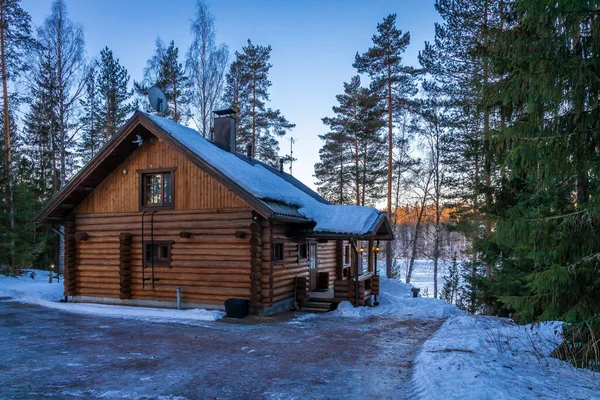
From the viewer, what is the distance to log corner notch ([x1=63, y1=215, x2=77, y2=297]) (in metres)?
15.2

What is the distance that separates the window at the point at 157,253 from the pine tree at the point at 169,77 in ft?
41.1

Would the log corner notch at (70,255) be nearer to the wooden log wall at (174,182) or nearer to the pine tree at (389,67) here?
the wooden log wall at (174,182)

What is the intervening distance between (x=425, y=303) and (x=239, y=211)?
7.99 meters

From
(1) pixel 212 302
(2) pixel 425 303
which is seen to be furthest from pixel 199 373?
(2) pixel 425 303

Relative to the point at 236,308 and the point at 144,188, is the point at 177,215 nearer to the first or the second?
the point at 144,188

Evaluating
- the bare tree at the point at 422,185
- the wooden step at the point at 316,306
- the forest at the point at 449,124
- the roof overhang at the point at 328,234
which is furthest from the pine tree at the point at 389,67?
the wooden step at the point at 316,306

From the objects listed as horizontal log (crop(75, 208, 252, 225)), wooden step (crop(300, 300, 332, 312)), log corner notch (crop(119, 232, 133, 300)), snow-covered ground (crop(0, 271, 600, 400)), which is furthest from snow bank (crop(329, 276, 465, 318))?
log corner notch (crop(119, 232, 133, 300))

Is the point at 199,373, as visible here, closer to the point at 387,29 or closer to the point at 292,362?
the point at 292,362

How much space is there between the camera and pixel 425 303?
15.3 meters

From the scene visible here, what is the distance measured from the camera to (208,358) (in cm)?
796

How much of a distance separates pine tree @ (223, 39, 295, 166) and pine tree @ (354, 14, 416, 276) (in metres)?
6.34

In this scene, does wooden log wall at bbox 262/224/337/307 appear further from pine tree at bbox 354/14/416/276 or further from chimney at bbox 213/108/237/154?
pine tree at bbox 354/14/416/276

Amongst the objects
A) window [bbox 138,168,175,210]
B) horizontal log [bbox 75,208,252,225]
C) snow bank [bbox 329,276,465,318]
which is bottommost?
snow bank [bbox 329,276,465,318]

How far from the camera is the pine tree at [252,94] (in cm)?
2623
